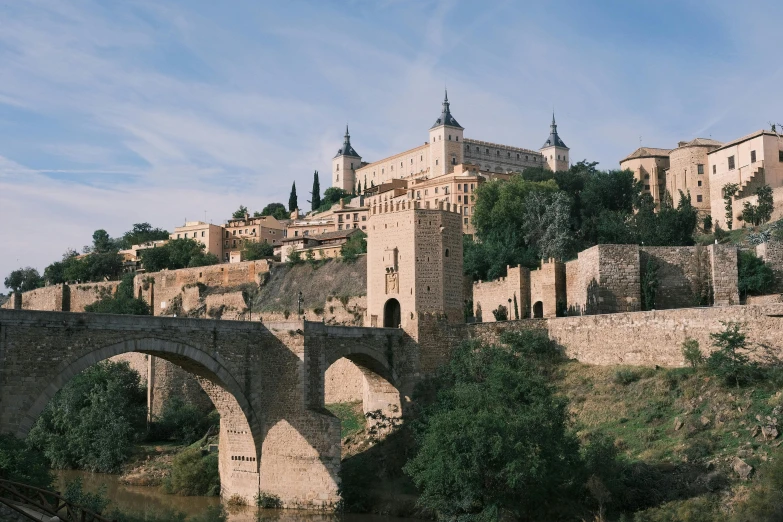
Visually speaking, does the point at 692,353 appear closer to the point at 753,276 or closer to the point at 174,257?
the point at 753,276

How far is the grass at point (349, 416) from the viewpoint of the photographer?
34.8 meters

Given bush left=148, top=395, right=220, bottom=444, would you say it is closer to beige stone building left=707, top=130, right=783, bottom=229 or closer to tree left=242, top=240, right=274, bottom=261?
beige stone building left=707, top=130, right=783, bottom=229

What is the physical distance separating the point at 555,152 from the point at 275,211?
35124 mm

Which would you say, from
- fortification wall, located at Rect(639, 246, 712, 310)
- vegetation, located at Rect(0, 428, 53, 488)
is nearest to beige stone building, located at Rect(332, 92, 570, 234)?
fortification wall, located at Rect(639, 246, 712, 310)

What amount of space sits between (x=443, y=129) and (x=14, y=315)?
81770 mm

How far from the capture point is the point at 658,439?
2669cm

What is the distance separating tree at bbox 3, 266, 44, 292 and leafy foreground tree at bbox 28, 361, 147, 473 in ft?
208

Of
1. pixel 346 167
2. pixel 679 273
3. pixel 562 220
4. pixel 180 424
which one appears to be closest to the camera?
pixel 180 424

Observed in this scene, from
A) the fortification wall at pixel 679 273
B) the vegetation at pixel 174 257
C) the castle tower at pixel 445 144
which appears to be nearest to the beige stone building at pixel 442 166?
the castle tower at pixel 445 144

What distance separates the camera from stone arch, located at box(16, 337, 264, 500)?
25.9 metres

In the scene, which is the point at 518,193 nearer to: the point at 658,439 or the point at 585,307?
the point at 585,307

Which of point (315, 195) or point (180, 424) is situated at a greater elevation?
point (315, 195)

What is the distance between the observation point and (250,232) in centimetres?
9612

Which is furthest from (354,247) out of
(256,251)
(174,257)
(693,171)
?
(693,171)
